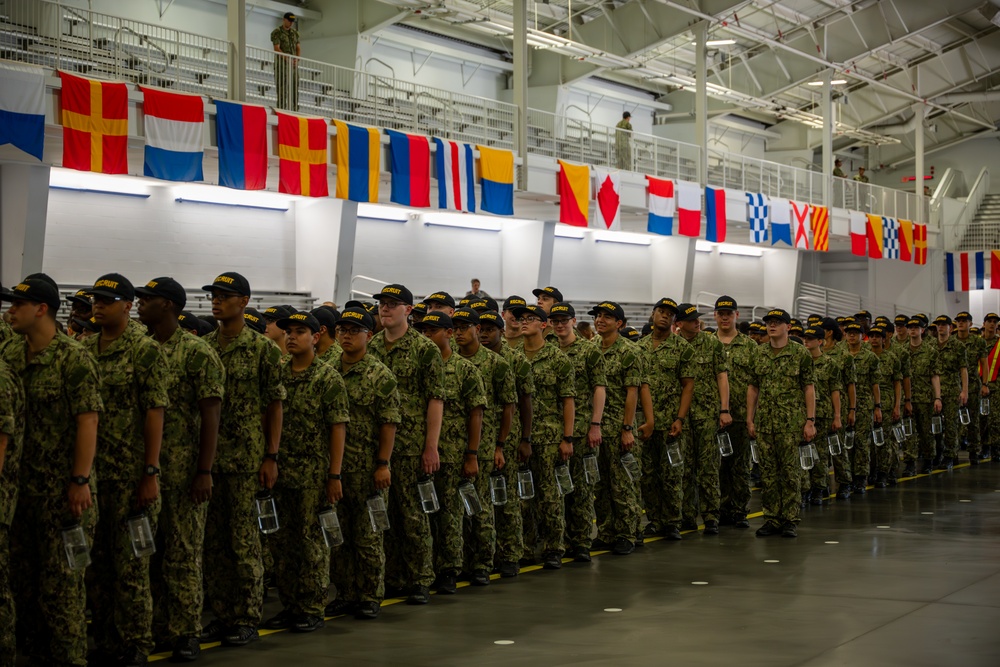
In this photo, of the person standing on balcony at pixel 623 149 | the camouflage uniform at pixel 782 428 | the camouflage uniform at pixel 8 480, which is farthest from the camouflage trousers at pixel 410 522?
the person standing on balcony at pixel 623 149

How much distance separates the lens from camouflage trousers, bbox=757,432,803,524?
10.3m

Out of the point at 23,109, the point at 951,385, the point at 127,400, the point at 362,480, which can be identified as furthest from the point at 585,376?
the point at 951,385

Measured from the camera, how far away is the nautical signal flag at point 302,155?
57.5 ft

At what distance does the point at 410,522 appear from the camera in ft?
24.9

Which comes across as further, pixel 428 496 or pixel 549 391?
pixel 549 391

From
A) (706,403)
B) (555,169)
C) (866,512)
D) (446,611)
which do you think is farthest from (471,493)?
(555,169)

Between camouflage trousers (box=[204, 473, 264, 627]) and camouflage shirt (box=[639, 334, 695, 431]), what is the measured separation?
15.3 feet

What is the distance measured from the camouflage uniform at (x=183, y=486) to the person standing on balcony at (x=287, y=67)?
1317cm

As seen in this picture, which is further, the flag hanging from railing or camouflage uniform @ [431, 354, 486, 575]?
the flag hanging from railing

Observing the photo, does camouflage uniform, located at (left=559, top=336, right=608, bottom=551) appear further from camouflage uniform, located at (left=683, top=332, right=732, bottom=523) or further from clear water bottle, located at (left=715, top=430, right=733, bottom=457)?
clear water bottle, located at (left=715, top=430, right=733, bottom=457)

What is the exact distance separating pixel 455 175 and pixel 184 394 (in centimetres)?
1445

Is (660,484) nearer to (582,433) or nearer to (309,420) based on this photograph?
(582,433)

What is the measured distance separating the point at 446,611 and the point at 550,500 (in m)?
1.77

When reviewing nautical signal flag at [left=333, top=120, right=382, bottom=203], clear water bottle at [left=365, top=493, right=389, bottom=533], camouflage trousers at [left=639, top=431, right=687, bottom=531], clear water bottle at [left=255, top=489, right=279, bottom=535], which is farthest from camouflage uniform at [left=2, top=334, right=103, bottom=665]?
nautical signal flag at [left=333, top=120, right=382, bottom=203]
